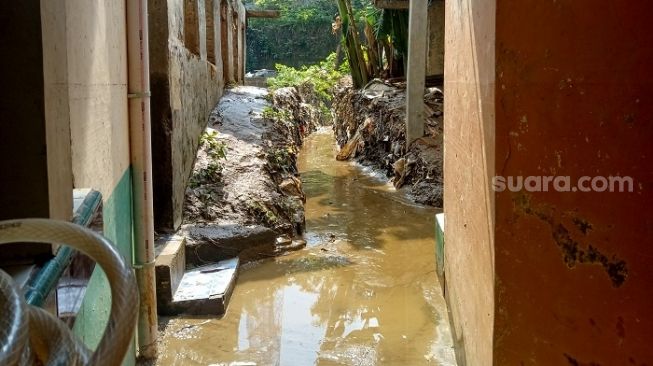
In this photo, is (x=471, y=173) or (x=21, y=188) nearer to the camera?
(x=21, y=188)

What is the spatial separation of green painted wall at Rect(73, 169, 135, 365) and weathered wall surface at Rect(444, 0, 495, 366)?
1.43 meters

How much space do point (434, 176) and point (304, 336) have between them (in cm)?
473

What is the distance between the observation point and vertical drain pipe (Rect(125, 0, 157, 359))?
3295 mm

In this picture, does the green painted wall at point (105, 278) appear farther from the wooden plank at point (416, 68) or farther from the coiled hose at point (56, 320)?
the wooden plank at point (416, 68)

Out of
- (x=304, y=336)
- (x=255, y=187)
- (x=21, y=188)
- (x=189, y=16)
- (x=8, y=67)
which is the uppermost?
(x=189, y=16)

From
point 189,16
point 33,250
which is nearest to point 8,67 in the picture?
point 33,250

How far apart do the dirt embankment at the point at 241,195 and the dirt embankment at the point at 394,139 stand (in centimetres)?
179

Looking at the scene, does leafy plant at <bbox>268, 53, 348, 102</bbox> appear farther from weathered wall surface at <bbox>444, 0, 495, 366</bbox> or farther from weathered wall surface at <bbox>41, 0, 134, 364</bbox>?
weathered wall surface at <bbox>41, 0, 134, 364</bbox>

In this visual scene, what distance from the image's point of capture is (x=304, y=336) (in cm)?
388

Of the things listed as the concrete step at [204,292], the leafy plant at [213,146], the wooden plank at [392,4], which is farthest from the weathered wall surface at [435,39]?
the concrete step at [204,292]

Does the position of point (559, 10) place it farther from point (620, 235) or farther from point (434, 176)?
point (434, 176)

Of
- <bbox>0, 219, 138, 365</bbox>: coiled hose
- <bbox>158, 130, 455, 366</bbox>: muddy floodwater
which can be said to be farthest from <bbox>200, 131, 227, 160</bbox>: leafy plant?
<bbox>0, 219, 138, 365</bbox>: coiled hose

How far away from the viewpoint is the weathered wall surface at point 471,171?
2.32 metres

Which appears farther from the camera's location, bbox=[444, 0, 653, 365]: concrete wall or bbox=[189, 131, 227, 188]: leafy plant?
bbox=[189, 131, 227, 188]: leafy plant
